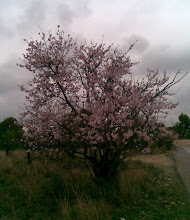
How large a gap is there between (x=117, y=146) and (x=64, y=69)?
94.8 inches

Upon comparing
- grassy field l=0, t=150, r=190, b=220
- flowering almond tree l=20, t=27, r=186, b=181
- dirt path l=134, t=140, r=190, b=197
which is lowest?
dirt path l=134, t=140, r=190, b=197

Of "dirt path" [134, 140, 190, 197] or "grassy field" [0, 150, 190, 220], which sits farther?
"dirt path" [134, 140, 190, 197]

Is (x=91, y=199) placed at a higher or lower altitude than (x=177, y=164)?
higher

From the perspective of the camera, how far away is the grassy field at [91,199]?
427 cm

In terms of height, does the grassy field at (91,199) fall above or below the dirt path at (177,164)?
above

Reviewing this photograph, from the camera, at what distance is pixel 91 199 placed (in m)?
4.93

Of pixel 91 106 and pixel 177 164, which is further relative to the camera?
pixel 177 164

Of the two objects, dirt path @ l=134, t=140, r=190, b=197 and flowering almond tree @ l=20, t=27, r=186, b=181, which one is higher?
flowering almond tree @ l=20, t=27, r=186, b=181

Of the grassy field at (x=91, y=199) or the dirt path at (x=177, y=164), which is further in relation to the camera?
the dirt path at (x=177, y=164)

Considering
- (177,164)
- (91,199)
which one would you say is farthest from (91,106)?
(177,164)

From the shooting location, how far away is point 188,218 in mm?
4008

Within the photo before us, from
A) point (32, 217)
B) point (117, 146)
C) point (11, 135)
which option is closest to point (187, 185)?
point (117, 146)

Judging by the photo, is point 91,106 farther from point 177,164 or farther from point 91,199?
point 177,164

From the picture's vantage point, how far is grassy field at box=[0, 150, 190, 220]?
4.27 m
